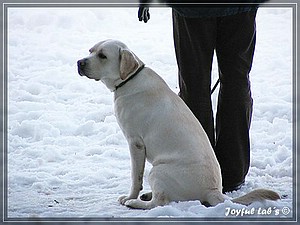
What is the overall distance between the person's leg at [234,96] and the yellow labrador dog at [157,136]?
0.39 meters

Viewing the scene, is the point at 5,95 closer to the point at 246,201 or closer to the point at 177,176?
the point at 177,176

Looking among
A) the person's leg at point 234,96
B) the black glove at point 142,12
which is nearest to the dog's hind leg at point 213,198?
the person's leg at point 234,96

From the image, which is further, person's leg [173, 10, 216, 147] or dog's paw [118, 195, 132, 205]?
person's leg [173, 10, 216, 147]

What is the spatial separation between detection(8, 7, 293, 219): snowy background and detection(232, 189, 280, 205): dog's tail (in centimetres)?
4

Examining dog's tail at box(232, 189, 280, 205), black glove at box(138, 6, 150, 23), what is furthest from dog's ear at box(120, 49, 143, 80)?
dog's tail at box(232, 189, 280, 205)

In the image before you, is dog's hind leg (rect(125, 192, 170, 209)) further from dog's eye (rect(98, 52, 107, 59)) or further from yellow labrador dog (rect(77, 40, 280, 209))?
dog's eye (rect(98, 52, 107, 59))

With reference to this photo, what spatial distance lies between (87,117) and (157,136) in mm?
1720

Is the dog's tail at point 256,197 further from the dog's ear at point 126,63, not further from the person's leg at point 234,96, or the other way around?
the dog's ear at point 126,63

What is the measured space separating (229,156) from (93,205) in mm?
880

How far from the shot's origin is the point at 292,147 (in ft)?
13.7

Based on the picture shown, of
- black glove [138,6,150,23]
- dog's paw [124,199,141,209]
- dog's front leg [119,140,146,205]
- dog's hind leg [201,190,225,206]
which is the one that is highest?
black glove [138,6,150,23]

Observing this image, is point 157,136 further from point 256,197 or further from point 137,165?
point 256,197

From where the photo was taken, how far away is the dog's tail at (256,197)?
308cm

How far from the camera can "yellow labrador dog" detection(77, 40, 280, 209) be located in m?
3.15
